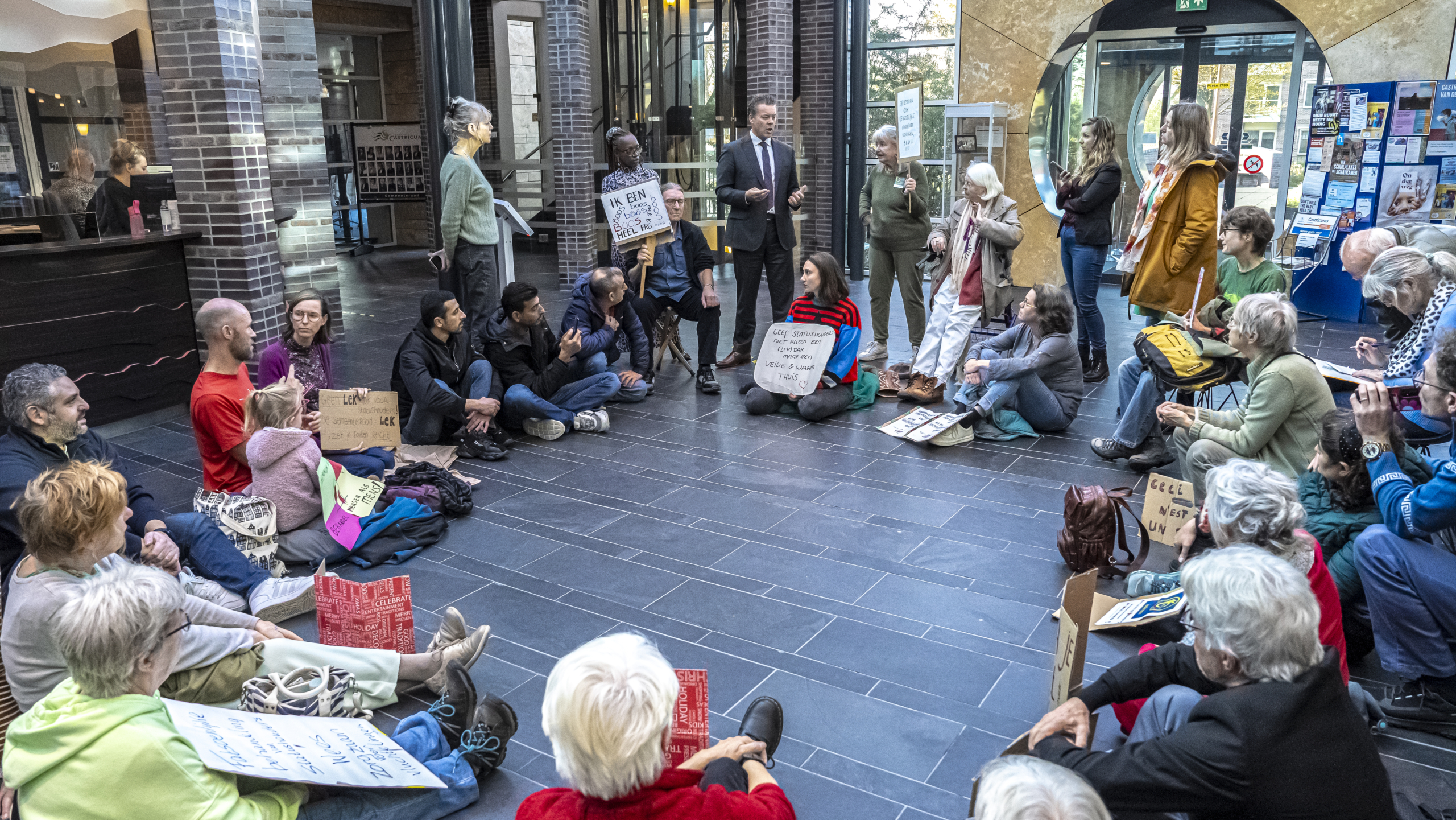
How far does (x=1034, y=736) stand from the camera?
99.8 inches

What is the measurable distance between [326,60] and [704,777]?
16371 mm

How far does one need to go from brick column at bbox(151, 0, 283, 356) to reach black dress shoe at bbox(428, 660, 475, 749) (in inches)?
184

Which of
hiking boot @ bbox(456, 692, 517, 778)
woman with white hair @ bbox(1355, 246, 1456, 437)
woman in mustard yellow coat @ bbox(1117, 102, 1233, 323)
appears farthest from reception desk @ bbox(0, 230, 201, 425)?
woman with white hair @ bbox(1355, 246, 1456, 437)

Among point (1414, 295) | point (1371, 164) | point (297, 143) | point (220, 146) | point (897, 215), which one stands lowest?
point (1414, 295)

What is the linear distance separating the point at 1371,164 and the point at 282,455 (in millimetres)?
8975

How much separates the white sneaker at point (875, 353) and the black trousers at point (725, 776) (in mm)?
5693

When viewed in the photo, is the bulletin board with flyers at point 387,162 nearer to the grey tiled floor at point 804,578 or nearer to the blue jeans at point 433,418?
the grey tiled floor at point 804,578

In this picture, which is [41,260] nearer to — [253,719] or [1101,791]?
[253,719]

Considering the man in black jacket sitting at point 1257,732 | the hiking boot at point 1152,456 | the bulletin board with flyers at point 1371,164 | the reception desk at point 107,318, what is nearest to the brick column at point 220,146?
the reception desk at point 107,318

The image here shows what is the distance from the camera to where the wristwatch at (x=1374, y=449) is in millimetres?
3270

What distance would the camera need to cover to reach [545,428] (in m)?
6.21

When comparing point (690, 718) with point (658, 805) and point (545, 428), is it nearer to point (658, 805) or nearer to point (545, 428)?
point (658, 805)

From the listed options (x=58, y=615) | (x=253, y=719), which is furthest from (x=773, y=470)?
(x=58, y=615)

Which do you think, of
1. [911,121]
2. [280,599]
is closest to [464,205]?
[280,599]
